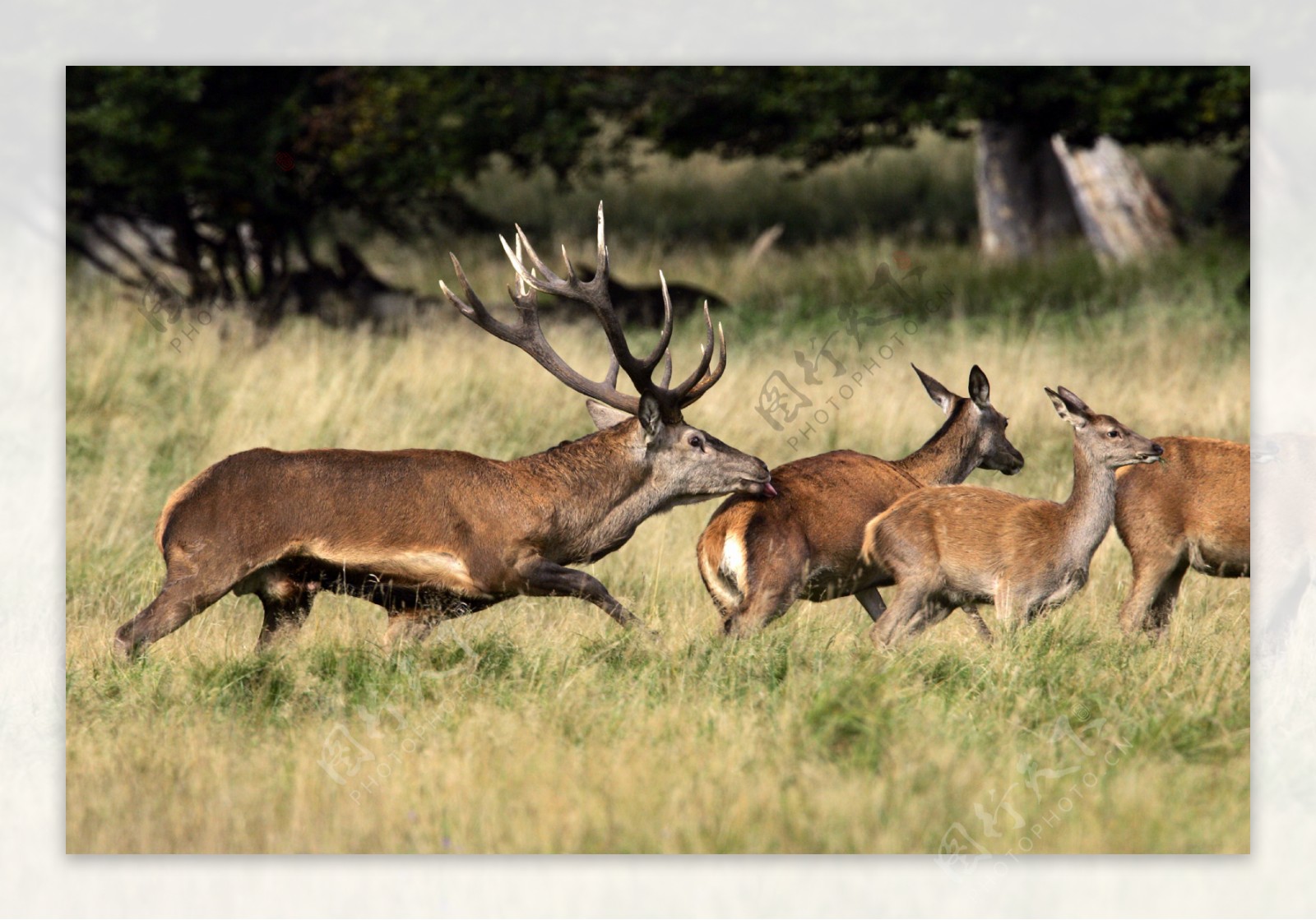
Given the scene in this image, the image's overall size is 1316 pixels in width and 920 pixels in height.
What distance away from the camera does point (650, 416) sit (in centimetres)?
682

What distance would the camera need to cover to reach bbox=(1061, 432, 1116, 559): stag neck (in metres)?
6.62

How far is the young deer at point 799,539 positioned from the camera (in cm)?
655

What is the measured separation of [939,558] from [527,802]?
6.90 feet

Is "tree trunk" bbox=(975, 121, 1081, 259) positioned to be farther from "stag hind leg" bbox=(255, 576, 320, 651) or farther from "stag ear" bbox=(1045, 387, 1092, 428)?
"stag hind leg" bbox=(255, 576, 320, 651)

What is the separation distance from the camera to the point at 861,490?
700 centimetres

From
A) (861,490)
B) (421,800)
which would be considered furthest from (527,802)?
(861,490)

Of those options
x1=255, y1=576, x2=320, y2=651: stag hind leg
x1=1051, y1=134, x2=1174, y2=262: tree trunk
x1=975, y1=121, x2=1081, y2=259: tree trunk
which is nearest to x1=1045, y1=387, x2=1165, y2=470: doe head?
x1=255, y1=576, x2=320, y2=651: stag hind leg

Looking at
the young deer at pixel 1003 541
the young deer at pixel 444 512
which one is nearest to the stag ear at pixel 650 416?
the young deer at pixel 444 512

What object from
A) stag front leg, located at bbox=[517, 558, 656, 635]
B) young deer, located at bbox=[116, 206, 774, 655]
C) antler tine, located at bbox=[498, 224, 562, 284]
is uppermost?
antler tine, located at bbox=[498, 224, 562, 284]

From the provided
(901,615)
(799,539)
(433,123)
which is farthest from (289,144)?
(901,615)

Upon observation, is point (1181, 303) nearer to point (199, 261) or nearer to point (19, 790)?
point (199, 261)

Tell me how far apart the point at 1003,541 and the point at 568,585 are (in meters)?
1.66

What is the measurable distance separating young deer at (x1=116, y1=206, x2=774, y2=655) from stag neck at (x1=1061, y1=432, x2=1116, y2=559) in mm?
1171

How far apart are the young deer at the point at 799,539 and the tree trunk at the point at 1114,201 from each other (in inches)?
422
